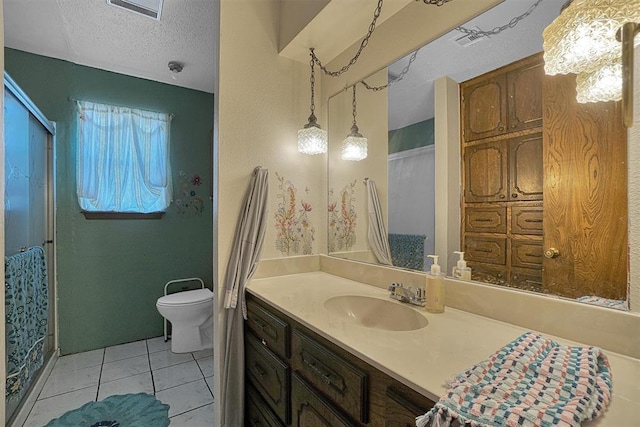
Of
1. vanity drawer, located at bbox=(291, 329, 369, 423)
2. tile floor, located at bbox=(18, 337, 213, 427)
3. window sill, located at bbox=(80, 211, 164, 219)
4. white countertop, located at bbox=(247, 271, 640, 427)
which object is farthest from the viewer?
window sill, located at bbox=(80, 211, 164, 219)

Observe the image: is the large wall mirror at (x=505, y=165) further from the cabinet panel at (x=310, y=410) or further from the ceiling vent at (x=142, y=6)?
the ceiling vent at (x=142, y=6)

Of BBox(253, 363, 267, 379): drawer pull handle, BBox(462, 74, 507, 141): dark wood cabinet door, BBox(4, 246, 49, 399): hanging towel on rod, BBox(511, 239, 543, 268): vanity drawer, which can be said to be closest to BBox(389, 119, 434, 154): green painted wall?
BBox(462, 74, 507, 141): dark wood cabinet door

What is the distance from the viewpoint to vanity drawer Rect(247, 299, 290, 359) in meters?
1.12

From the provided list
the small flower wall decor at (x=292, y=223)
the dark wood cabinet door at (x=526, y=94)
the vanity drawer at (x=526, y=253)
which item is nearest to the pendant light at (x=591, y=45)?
the dark wood cabinet door at (x=526, y=94)

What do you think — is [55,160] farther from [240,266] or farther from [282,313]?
[282,313]

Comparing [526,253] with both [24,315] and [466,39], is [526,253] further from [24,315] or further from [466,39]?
[24,315]

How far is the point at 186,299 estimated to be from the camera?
246 centimetres

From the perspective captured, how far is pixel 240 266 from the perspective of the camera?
1.48 meters

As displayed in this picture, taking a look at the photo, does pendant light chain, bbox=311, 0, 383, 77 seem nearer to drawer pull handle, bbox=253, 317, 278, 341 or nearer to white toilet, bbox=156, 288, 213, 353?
drawer pull handle, bbox=253, 317, 278, 341

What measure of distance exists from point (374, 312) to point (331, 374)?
17.4 inches

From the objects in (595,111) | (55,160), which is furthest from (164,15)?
(595,111)

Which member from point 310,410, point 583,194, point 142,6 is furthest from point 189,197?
point 583,194

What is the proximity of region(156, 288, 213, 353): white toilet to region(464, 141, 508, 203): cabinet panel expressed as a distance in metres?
2.22

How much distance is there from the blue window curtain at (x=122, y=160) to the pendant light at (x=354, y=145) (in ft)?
6.20
